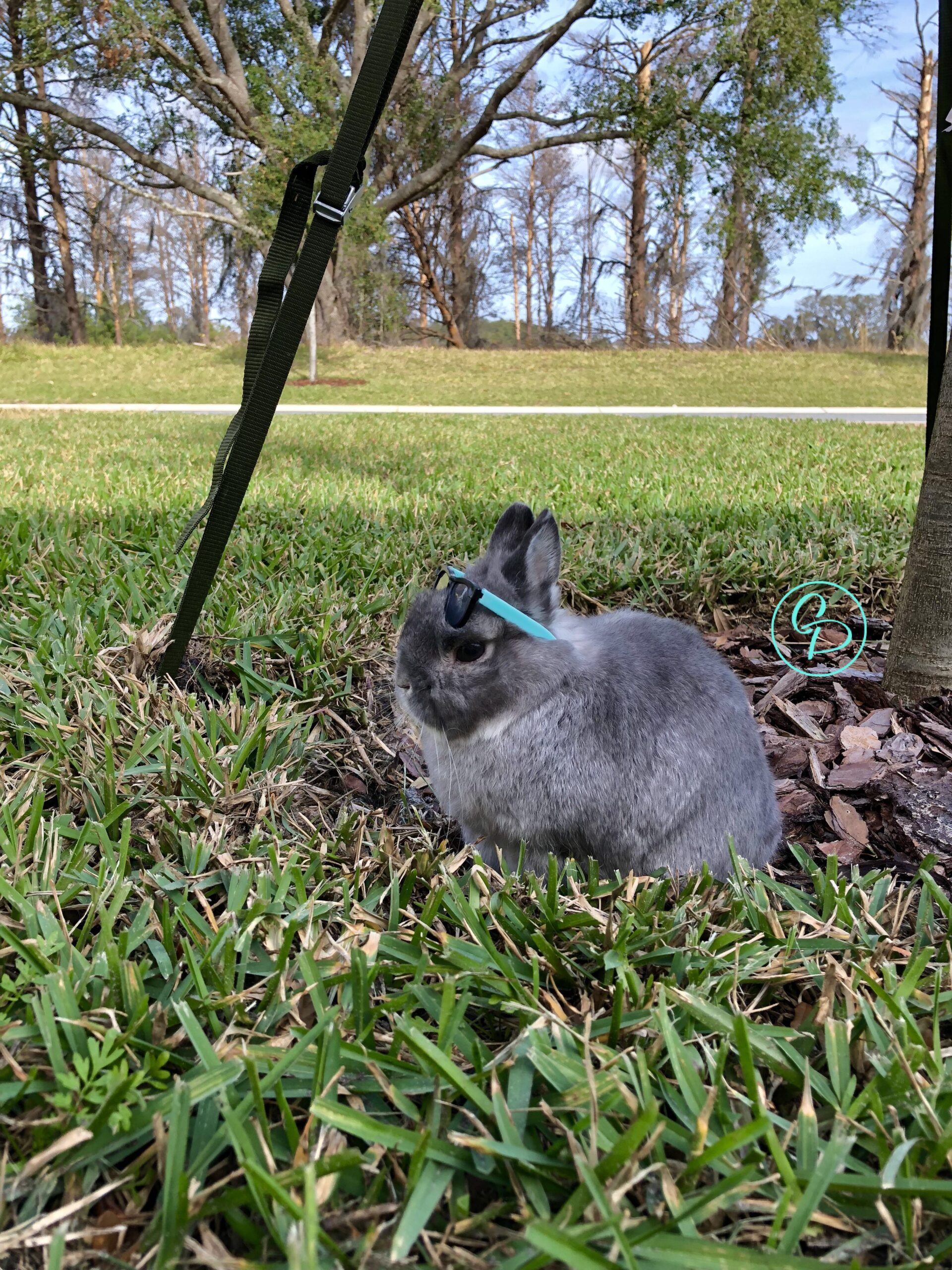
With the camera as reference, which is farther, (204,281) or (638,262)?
(204,281)

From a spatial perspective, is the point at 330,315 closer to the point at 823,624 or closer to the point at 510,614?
the point at 823,624

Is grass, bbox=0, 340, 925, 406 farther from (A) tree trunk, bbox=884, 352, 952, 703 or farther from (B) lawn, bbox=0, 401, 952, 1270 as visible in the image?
(B) lawn, bbox=0, 401, 952, 1270

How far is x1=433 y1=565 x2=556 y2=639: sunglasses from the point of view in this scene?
1.93 metres

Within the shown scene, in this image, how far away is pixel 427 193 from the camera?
25.2 metres

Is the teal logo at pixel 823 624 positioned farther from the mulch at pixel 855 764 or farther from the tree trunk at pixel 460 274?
the tree trunk at pixel 460 274

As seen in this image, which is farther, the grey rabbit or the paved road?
the paved road

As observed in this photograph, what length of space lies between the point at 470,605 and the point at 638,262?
35.5 m

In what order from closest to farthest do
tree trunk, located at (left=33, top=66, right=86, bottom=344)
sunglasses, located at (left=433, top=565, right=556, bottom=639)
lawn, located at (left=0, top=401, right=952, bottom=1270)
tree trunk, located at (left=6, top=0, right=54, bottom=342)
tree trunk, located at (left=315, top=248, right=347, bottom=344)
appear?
lawn, located at (left=0, top=401, right=952, bottom=1270) → sunglasses, located at (left=433, top=565, right=556, bottom=639) → tree trunk, located at (left=6, top=0, right=54, bottom=342) → tree trunk, located at (left=315, top=248, right=347, bottom=344) → tree trunk, located at (left=33, top=66, right=86, bottom=344)

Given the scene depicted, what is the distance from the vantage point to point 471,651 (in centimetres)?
199

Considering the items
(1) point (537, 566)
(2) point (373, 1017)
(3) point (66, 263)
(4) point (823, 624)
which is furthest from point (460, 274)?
(2) point (373, 1017)

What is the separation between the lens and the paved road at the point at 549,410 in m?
13.6

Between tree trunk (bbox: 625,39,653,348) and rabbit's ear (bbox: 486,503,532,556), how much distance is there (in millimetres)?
30675

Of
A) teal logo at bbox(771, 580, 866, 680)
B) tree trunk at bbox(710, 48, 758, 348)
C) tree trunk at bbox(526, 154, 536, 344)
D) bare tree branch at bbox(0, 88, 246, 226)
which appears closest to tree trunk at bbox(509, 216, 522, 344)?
tree trunk at bbox(526, 154, 536, 344)

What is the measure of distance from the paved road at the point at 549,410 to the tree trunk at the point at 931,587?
32.2 feet
